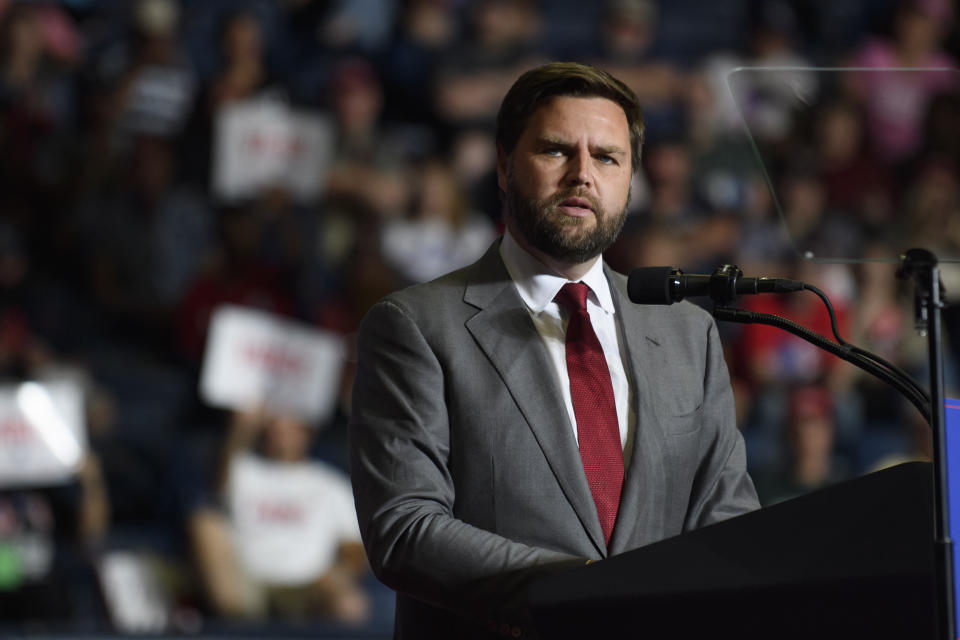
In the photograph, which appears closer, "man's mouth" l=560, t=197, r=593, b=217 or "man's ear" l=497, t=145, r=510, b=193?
"man's mouth" l=560, t=197, r=593, b=217

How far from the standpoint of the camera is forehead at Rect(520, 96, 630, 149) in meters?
1.70

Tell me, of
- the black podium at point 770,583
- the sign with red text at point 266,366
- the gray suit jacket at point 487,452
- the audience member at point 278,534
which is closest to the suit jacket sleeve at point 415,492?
the gray suit jacket at point 487,452

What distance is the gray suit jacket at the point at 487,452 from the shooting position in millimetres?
1565

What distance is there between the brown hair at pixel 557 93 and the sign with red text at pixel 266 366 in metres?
3.47

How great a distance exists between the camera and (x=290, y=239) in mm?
5570

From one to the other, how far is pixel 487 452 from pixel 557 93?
1.56ft

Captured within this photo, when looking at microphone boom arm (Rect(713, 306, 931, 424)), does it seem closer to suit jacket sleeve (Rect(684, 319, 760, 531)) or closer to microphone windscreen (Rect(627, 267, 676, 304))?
microphone windscreen (Rect(627, 267, 676, 304))

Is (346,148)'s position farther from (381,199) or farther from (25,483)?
(25,483)

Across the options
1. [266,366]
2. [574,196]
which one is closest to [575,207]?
[574,196]

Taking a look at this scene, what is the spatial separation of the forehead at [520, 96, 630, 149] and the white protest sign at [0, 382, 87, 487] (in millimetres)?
3658

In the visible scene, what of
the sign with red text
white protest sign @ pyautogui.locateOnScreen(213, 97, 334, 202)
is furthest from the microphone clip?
white protest sign @ pyautogui.locateOnScreen(213, 97, 334, 202)

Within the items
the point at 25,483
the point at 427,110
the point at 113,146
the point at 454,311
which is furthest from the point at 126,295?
the point at 454,311

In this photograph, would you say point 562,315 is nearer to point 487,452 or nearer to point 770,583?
point 487,452

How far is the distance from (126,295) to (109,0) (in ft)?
5.55
